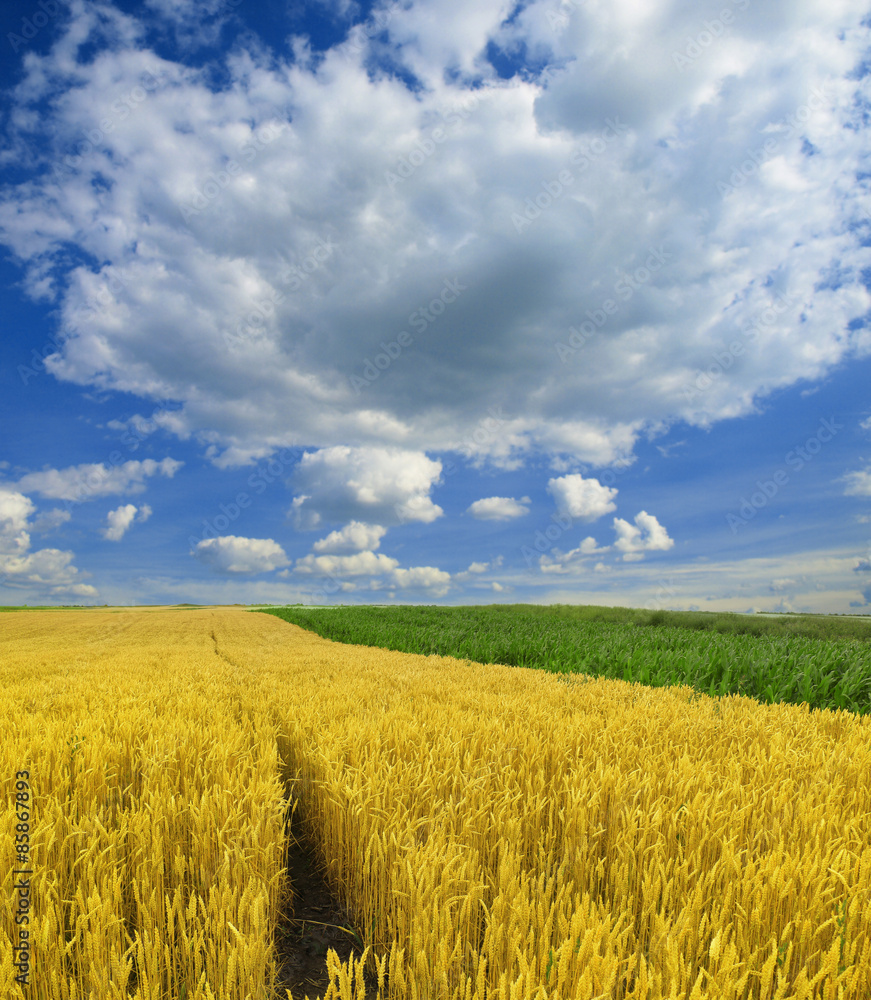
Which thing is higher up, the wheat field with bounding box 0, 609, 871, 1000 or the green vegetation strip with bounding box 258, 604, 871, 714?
the wheat field with bounding box 0, 609, 871, 1000

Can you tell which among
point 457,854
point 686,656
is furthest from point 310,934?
point 686,656

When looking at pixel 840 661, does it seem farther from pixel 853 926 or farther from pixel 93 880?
pixel 93 880

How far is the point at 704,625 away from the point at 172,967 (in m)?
35.0

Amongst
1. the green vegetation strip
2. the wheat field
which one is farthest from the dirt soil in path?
the green vegetation strip

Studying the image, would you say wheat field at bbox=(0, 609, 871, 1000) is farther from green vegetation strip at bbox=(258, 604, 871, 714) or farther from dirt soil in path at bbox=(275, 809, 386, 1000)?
green vegetation strip at bbox=(258, 604, 871, 714)

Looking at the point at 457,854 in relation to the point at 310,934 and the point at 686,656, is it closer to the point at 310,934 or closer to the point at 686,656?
the point at 310,934

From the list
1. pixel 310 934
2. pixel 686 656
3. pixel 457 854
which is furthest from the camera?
pixel 686 656

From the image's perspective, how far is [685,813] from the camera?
2.65m

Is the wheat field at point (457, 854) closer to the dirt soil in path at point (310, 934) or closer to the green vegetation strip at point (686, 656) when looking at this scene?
the dirt soil in path at point (310, 934)

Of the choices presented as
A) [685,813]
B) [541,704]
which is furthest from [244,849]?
[541,704]

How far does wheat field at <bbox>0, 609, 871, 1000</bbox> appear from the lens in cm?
172

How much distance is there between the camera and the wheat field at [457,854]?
5.65 ft

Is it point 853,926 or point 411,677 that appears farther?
point 411,677

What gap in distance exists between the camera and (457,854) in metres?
2.18
